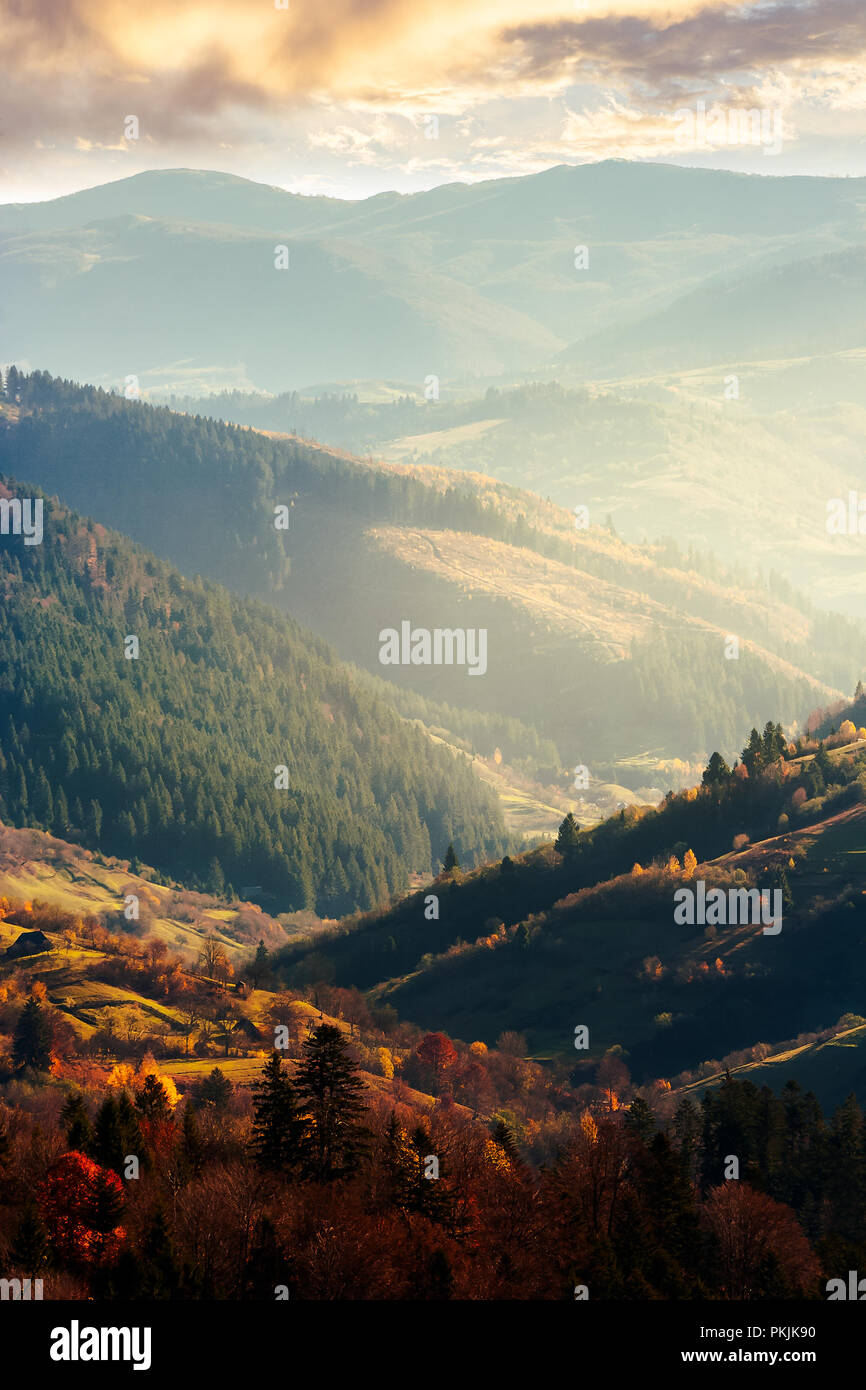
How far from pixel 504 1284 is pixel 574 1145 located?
24015 mm

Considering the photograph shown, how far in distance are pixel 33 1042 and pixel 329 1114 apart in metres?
98.3

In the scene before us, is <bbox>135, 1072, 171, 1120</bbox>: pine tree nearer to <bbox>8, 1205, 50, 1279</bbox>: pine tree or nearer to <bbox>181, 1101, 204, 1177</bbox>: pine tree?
<bbox>181, 1101, 204, 1177</bbox>: pine tree

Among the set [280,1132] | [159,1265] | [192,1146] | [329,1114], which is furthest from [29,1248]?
[192,1146]

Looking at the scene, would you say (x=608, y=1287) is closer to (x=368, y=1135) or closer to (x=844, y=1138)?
(x=368, y=1135)

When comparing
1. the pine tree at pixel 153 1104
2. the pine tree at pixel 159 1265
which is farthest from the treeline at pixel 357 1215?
the pine tree at pixel 153 1104

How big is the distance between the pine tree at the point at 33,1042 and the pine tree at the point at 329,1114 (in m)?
93.8

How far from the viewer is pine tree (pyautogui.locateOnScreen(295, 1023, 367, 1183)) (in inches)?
3649

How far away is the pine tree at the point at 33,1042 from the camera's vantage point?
180m

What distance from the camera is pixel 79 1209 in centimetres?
8506

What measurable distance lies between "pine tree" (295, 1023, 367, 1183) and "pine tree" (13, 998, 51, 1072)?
93.8m

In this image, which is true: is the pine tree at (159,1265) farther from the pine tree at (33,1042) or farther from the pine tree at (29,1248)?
the pine tree at (33,1042)

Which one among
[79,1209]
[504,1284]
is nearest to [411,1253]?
[504,1284]

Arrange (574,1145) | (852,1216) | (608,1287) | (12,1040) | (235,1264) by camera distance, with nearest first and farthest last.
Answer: (235,1264) → (608,1287) → (574,1145) → (852,1216) → (12,1040)
